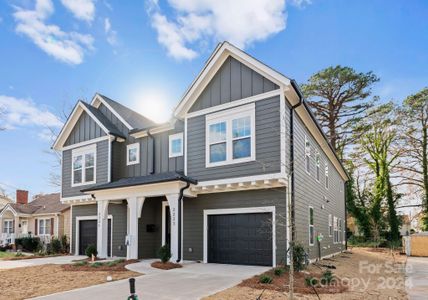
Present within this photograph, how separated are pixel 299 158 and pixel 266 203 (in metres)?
2.27

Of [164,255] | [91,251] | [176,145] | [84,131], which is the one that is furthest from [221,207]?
[84,131]

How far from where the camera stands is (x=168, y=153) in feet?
51.4

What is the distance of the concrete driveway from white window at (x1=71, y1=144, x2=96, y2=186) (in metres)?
7.41

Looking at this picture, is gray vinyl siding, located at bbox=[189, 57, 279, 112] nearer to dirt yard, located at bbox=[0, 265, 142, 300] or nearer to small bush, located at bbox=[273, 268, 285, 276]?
small bush, located at bbox=[273, 268, 285, 276]

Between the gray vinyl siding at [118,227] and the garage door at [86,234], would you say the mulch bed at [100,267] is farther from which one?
the garage door at [86,234]

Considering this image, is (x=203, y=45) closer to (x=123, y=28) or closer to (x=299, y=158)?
(x=123, y=28)

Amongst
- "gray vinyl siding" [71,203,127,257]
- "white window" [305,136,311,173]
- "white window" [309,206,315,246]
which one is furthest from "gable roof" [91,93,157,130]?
"white window" [309,206,315,246]

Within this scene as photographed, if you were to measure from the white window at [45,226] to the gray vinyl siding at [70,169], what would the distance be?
1102 cm

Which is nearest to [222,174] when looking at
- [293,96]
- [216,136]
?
[216,136]

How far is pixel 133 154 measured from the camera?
17.2 m

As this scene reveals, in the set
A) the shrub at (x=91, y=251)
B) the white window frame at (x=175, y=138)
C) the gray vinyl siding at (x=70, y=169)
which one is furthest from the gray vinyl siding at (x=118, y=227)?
the white window frame at (x=175, y=138)

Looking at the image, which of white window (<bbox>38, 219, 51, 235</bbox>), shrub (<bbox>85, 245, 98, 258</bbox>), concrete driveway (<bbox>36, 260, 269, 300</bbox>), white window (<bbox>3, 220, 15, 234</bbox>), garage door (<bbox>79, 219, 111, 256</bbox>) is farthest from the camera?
white window (<bbox>3, 220, 15, 234</bbox>)

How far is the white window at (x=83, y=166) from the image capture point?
59.3 ft

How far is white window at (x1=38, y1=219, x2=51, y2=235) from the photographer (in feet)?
93.3
